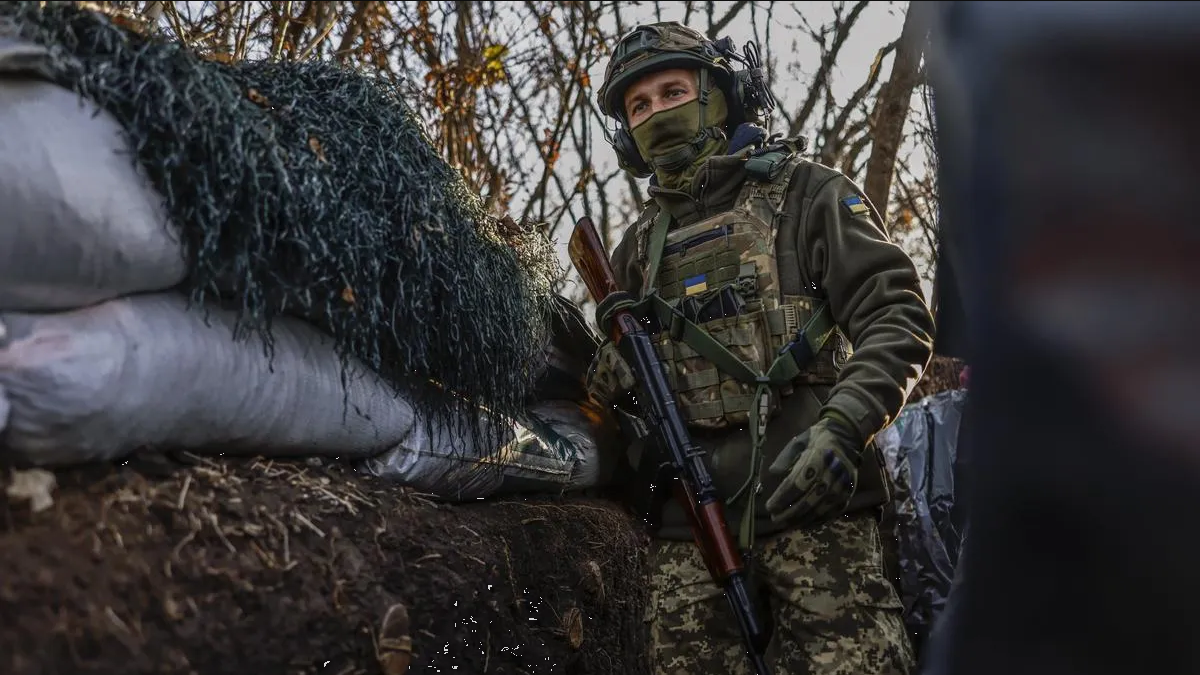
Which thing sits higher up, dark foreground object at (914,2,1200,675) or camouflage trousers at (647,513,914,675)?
dark foreground object at (914,2,1200,675)

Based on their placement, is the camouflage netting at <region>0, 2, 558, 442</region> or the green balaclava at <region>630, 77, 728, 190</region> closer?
the camouflage netting at <region>0, 2, 558, 442</region>

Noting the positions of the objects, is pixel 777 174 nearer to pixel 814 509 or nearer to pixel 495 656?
pixel 814 509

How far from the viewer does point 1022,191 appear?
3.35 ft

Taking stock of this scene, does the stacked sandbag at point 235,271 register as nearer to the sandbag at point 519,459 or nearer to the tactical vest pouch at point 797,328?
the sandbag at point 519,459

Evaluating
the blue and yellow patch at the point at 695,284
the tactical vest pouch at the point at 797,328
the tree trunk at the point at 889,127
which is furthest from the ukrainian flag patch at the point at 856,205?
the tree trunk at the point at 889,127

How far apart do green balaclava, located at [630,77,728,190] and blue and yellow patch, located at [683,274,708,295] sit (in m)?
0.26

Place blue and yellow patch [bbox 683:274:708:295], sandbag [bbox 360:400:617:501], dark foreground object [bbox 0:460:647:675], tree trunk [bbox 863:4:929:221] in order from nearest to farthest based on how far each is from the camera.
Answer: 1. dark foreground object [bbox 0:460:647:675]
2. sandbag [bbox 360:400:617:501]
3. blue and yellow patch [bbox 683:274:708:295]
4. tree trunk [bbox 863:4:929:221]

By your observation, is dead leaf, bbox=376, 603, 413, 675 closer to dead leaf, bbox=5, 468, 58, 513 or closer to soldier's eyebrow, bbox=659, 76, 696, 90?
dead leaf, bbox=5, 468, 58, 513

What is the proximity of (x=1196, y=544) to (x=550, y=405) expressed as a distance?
2.01 metres

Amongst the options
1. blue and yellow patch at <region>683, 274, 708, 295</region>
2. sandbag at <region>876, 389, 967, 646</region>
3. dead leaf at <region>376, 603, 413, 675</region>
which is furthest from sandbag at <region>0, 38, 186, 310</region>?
sandbag at <region>876, 389, 967, 646</region>

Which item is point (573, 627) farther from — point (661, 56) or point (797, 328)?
point (661, 56)

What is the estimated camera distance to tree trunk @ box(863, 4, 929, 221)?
5.25m

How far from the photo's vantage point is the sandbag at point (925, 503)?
3.11 m

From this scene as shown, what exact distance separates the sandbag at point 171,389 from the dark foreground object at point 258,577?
6cm
